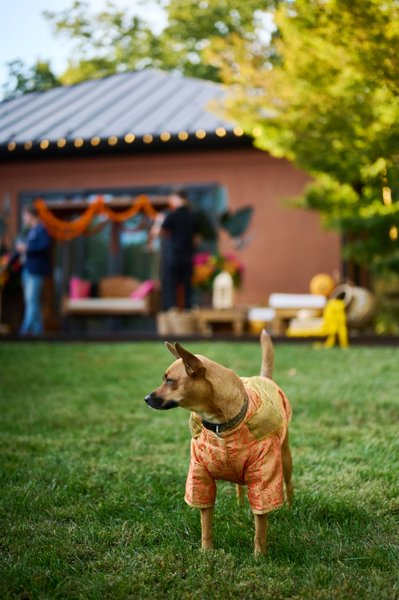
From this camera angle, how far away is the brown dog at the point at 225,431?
275cm

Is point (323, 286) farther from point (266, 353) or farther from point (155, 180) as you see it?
point (266, 353)

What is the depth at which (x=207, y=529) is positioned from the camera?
301 cm

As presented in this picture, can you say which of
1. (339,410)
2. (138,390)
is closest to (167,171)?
(138,390)

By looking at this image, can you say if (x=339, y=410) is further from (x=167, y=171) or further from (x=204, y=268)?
(x=167, y=171)

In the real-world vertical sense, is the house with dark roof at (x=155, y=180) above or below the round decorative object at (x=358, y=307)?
above

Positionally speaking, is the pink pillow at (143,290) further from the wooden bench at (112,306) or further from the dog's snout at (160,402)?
the dog's snout at (160,402)

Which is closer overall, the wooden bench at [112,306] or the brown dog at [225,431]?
the brown dog at [225,431]

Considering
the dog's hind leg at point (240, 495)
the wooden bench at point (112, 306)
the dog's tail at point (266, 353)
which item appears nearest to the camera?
the dog's tail at point (266, 353)

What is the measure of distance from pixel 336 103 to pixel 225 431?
5615 mm

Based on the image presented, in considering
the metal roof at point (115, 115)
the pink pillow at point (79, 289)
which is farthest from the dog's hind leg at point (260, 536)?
the pink pillow at point (79, 289)

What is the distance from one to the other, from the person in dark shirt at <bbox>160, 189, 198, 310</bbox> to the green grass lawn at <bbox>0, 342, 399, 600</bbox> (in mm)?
5285

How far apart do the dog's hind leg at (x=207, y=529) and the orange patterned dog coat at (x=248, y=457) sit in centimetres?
5

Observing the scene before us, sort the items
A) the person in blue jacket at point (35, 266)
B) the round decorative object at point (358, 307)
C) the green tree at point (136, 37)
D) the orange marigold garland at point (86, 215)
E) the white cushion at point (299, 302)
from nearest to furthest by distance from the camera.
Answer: the round decorative object at point (358, 307) → the white cushion at point (299, 302) → the person in blue jacket at point (35, 266) → the orange marigold garland at point (86, 215) → the green tree at point (136, 37)

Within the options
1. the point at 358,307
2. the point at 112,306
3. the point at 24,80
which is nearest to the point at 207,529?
the point at 358,307
